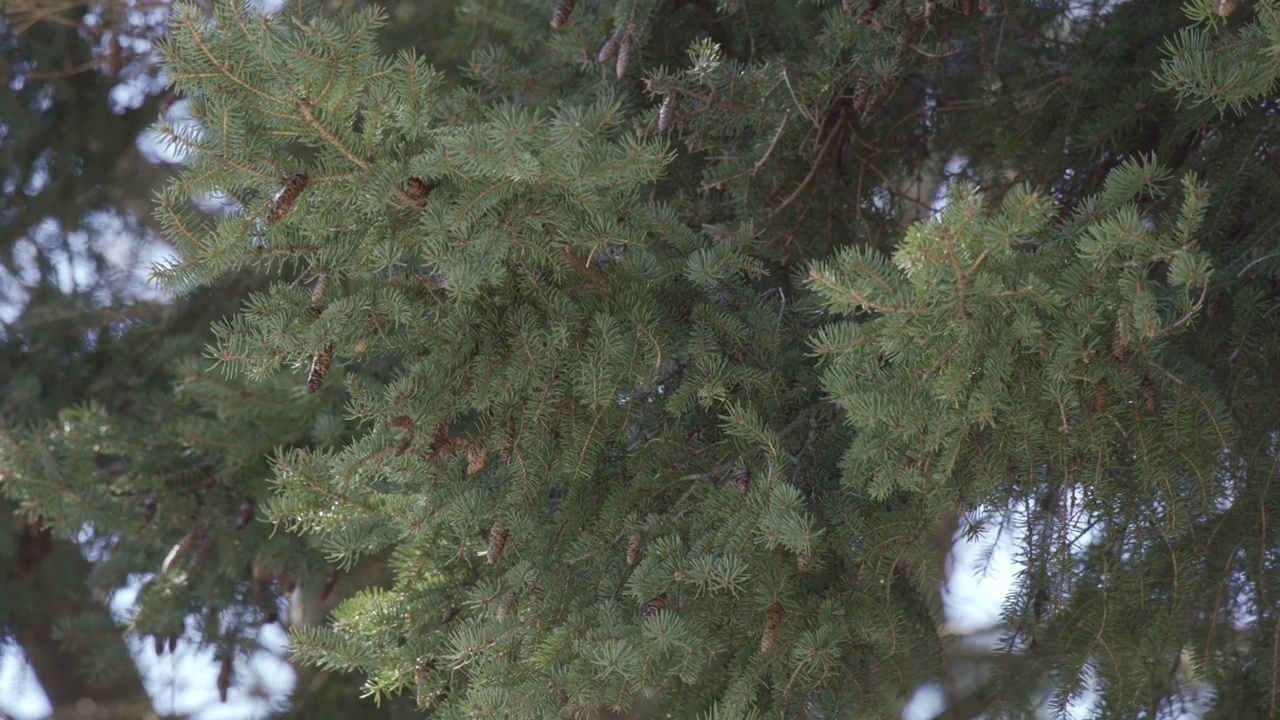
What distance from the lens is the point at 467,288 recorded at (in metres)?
1.87

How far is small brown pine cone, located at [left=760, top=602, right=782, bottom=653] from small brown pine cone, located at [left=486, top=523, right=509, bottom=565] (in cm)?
53

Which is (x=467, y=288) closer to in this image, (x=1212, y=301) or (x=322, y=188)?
(x=322, y=188)

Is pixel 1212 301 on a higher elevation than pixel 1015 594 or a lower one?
higher

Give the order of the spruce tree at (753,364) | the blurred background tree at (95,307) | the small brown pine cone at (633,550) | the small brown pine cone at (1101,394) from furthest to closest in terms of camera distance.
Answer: the blurred background tree at (95,307)
the small brown pine cone at (633,550)
the small brown pine cone at (1101,394)
the spruce tree at (753,364)

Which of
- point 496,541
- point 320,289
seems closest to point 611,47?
point 320,289

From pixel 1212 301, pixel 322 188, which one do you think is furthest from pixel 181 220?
pixel 1212 301

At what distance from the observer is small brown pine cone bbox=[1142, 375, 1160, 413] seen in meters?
1.92

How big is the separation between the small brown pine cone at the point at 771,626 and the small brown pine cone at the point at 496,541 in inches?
20.7

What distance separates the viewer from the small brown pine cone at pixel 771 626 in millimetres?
1994

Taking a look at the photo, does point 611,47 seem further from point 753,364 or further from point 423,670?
point 423,670

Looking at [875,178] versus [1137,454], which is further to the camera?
[875,178]

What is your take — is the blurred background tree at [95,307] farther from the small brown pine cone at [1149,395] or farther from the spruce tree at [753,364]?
the small brown pine cone at [1149,395]

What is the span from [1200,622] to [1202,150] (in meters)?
1.07

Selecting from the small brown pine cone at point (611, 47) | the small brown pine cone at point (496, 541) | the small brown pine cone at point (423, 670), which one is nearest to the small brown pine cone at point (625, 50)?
the small brown pine cone at point (611, 47)
